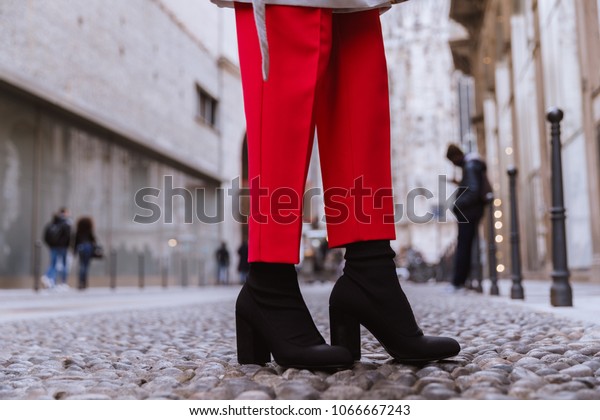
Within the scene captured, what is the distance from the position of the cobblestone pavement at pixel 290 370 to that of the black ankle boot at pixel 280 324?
0.04 m

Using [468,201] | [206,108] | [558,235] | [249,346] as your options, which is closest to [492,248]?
[468,201]

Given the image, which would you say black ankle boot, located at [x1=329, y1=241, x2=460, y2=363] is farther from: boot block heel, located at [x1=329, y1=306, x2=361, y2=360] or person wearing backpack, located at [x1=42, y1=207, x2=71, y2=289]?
person wearing backpack, located at [x1=42, y1=207, x2=71, y2=289]

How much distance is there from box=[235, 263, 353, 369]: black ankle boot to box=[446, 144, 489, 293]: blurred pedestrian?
234 inches

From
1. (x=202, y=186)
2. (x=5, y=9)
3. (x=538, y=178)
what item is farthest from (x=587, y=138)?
(x=202, y=186)

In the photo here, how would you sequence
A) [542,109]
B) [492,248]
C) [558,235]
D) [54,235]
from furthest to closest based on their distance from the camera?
[54,235]
[542,109]
[492,248]
[558,235]

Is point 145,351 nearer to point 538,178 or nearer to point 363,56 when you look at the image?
point 363,56

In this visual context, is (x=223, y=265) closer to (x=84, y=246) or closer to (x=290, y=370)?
(x=84, y=246)

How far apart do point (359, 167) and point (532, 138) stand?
11.4 meters

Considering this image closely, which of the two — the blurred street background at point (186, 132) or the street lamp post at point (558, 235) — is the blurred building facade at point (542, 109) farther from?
the street lamp post at point (558, 235)

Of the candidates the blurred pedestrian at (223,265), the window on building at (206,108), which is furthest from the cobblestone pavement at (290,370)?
the window on building at (206,108)

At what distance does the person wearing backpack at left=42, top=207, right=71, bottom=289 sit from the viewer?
11977 mm

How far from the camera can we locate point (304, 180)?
6.18 feet

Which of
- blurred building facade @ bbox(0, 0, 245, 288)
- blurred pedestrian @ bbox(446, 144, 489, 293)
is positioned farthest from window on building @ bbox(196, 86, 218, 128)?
blurred pedestrian @ bbox(446, 144, 489, 293)

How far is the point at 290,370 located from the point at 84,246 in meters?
12.3
